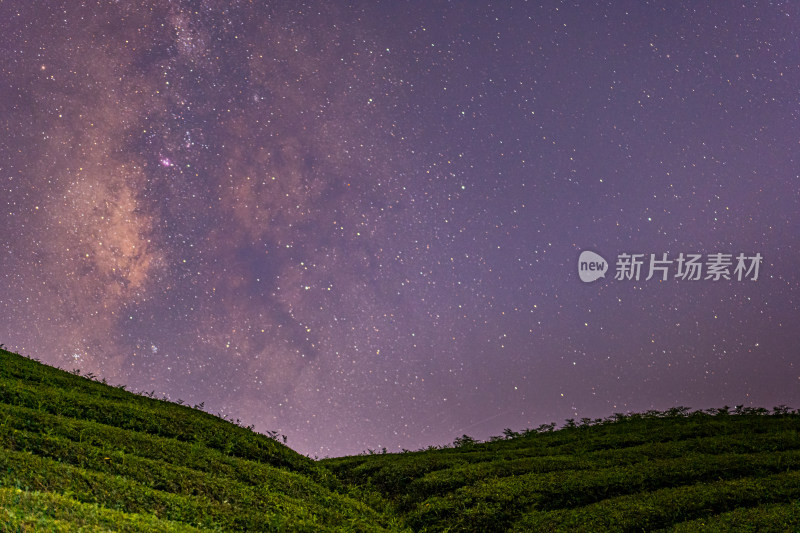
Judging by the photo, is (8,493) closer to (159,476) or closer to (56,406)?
(159,476)

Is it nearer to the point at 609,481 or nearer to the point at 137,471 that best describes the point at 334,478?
the point at 137,471

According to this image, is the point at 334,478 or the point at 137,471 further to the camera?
the point at 334,478

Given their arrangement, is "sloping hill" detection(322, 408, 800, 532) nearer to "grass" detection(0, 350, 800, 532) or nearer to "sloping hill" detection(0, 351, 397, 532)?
"grass" detection(0, 350, 800, 532)

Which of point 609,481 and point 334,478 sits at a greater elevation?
point 609,481

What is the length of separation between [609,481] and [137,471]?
1298 cm

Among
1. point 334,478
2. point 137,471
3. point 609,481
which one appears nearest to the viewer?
point 137,471

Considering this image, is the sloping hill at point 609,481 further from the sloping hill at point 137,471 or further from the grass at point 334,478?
the sloping hill at point 137,471

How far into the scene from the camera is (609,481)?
16562 mm

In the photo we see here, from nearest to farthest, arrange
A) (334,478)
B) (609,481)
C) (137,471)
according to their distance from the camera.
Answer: (137,471) → (609,481) → (334,478)

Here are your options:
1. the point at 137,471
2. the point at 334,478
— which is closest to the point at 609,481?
the point at 334,478

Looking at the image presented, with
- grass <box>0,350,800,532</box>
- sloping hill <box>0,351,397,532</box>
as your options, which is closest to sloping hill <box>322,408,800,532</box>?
grass <box>0,350,800,532</box>

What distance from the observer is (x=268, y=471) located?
15844mm

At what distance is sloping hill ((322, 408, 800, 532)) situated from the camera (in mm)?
14273

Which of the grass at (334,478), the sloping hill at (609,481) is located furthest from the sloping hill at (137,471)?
the sloping hill at (609,481)
